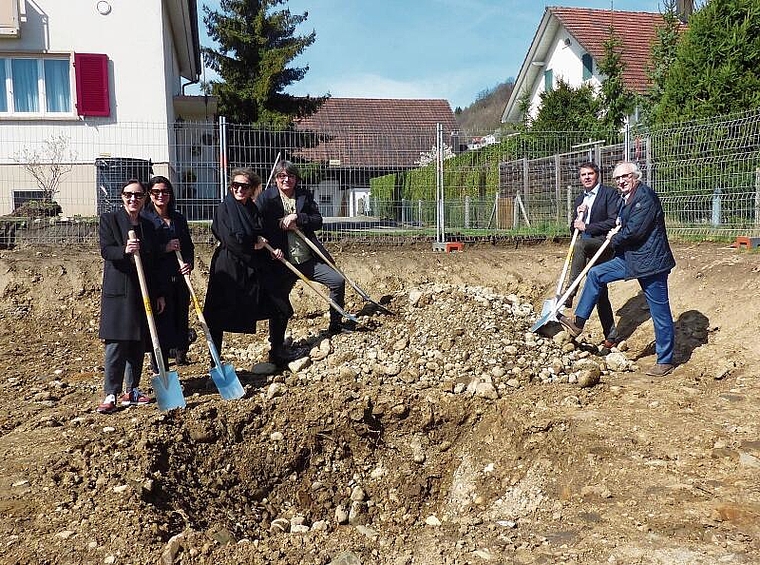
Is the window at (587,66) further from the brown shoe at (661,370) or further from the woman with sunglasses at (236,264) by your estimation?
the woman with sunglasses at (236,264)

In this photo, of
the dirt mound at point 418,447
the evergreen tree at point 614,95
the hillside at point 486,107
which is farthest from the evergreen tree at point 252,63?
the hillside at point 486,107

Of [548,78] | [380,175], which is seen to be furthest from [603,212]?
[548,78]

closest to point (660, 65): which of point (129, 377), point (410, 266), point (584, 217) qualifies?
point (410, 266)

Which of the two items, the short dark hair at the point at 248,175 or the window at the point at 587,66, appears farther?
the window at the point at 587,66

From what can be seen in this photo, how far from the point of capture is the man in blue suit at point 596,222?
6.37 m

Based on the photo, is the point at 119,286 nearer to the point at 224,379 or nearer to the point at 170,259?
the point at 170,259

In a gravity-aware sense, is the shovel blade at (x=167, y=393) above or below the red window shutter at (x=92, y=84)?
below

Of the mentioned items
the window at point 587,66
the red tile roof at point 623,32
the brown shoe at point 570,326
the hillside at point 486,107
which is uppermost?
the hillside at point 486,107

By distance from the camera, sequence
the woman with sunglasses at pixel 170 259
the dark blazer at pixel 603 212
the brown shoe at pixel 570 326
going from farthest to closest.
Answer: the dark blazer at pixel 603 212, the brown shoe at pixel 570 326, the woman with sunglasses at pixel 170 259

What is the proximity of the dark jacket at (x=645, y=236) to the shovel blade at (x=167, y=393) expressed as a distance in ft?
12.0

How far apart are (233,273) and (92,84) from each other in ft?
31.6

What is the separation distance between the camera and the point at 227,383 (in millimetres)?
5266

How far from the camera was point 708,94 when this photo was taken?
11781mm

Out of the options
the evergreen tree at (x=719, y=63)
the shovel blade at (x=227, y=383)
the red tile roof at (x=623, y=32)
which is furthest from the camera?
the red tile roof at (x=623, y=32)
